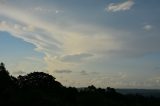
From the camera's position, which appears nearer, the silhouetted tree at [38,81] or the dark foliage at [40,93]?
the dark foliage at [40,93]

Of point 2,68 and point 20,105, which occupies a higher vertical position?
point 2,68

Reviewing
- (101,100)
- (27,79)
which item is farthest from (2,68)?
(101,100)

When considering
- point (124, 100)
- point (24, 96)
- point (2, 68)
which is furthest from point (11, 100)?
point (124, 100)

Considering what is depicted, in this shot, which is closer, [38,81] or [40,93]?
[40,93]

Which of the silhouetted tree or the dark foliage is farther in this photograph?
the silhouetted tree

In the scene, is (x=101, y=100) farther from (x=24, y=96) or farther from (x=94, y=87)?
(x=94, y=87)

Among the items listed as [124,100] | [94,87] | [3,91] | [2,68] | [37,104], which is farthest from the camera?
[94,87]

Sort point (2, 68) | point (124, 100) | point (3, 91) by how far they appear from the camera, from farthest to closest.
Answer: point (124, 100) < point (2, 68) < point (3, 91)

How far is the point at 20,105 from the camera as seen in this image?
92000 millimetres

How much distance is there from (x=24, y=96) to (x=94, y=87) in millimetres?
59334

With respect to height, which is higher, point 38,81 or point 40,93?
point 38,81

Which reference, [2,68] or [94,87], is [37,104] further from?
[94,87]

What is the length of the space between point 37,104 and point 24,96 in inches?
210

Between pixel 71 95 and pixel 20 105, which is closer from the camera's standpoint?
pixel 20 105
